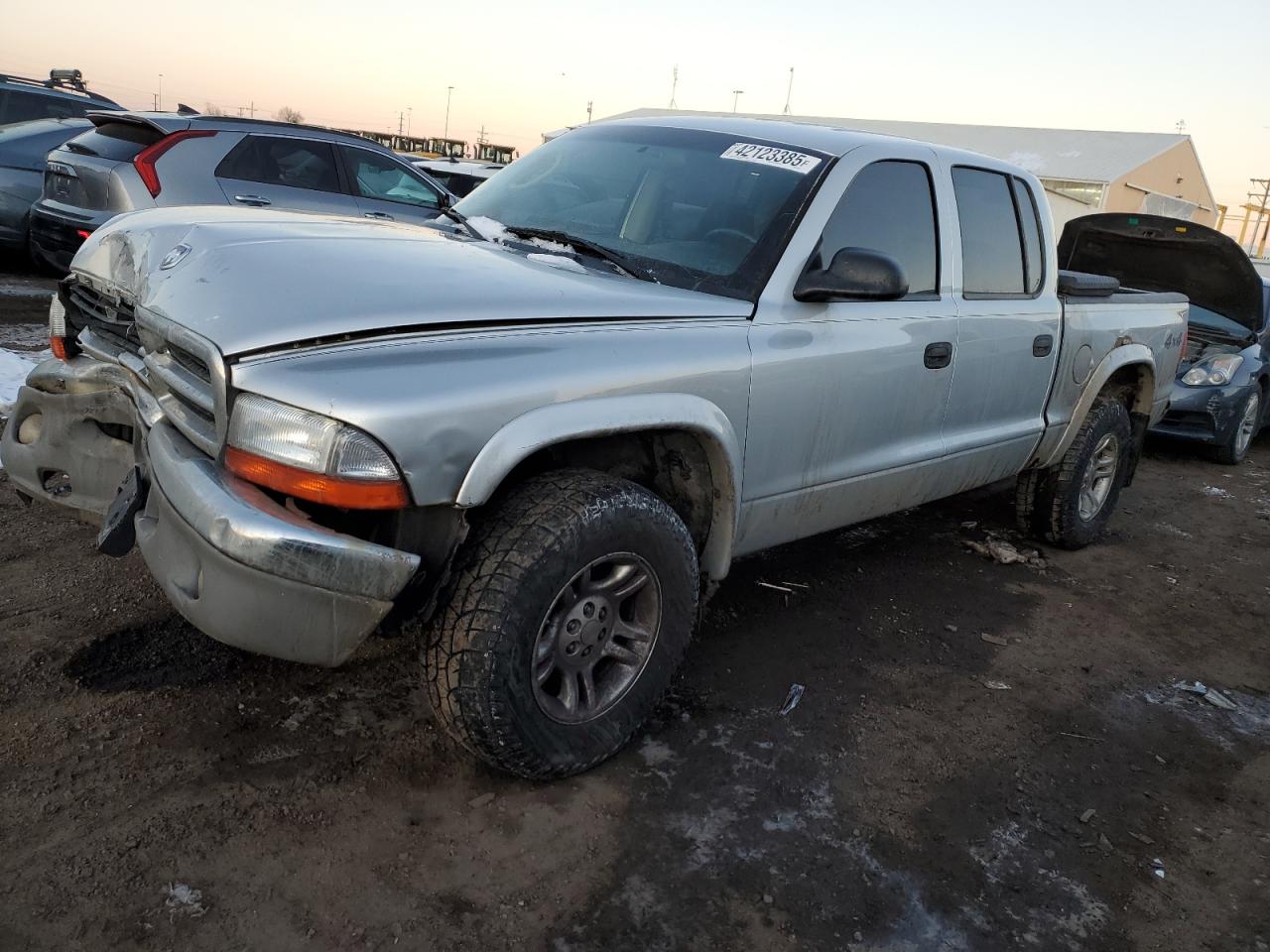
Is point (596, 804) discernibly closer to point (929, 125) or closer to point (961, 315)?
point (961, 315)

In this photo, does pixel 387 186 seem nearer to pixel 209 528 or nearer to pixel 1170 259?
pixel 1170 259

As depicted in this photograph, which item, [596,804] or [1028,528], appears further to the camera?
[1028,528]

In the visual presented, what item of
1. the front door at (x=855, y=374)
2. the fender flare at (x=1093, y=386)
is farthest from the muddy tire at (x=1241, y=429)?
the front door at (x=855, y=374)

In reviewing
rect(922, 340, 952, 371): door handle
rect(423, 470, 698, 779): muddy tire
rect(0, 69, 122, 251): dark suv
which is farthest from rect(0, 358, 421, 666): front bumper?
rect(0, 69, 122, 251): dark suv

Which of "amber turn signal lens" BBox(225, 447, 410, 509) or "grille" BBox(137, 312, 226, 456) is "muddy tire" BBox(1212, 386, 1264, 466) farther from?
"grille" BBox(137, 312, 226, 456)

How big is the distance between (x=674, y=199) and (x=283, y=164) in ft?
17.3

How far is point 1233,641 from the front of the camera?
4391mm

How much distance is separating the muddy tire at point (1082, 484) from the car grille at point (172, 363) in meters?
4.04

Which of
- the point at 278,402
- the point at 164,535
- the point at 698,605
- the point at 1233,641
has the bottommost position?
the point at 1233,641

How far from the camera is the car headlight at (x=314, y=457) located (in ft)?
6.97

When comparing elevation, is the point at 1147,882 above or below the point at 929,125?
below

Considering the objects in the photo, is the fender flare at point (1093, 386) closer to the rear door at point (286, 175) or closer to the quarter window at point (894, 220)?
the quarter window at point (894, 220)

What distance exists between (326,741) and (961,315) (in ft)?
8.86

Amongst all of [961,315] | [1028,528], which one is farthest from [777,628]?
[1028,528]
